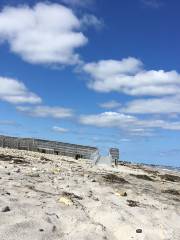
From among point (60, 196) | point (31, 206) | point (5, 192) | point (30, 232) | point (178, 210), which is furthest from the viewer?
point (178, 210)

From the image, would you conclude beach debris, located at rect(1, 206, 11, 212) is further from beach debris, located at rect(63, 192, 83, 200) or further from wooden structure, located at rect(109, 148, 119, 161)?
wooden structure, located at rect(109, 148, 119, 161)

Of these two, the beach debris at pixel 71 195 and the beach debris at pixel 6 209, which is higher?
the beach debris at pixel 71 195

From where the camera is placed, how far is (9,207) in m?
9.73

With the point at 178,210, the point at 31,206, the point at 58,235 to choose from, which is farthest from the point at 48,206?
the point at 178,210

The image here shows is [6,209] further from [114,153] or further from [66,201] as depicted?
[114,153]

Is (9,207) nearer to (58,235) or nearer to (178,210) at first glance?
(58,235)

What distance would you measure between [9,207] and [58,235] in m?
1.50

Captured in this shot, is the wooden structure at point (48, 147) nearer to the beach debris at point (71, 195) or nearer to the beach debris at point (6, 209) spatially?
the beach debris at point (71, 195)

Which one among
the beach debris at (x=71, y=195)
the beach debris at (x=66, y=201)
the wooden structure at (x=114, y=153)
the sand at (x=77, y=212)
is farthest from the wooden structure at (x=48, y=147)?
the beach debris at (x=66, y=201)

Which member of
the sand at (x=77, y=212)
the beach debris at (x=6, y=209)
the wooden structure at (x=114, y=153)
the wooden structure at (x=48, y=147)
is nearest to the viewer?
the sand at (x=77, y=212)

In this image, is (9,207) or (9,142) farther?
(9,142)

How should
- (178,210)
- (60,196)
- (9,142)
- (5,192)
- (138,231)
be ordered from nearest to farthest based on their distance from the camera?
(138,231)
(5,192)
(60,196)
(178,210)
(9,142)

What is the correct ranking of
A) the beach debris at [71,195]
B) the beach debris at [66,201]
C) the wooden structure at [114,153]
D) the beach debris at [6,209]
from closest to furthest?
the beach debris at [6,209], the beach debris at [66,201], the beach debris at [71,195], the wooden structure at [114,153]

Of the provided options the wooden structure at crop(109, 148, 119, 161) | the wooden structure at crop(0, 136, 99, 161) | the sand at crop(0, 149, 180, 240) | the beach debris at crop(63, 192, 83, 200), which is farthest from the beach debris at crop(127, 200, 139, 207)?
the wooden structure at crop(109, 148, 119, 161)
